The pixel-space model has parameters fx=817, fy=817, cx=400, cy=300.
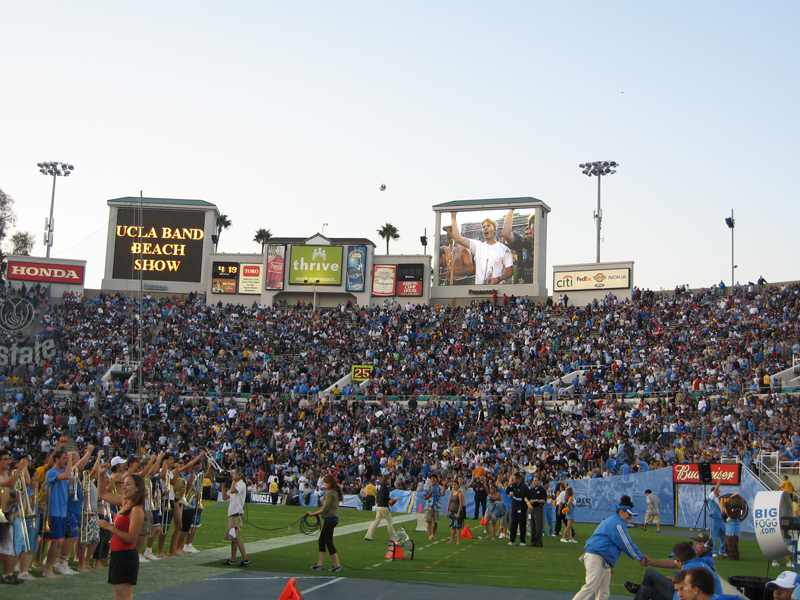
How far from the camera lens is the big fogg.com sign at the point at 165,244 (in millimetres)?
53156

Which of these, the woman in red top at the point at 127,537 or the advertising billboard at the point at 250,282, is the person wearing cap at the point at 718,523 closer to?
the woman in red top at the point at 127,537

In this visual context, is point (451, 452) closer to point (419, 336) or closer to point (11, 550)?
point (419, 336)

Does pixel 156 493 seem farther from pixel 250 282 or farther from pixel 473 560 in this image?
pixel 250 282

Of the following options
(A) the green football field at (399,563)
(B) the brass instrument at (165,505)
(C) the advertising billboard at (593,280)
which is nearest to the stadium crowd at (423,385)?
(C) the advertising billboard at (593,280)

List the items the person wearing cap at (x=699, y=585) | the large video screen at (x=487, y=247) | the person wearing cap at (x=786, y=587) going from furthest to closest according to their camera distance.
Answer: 1. the large video screen at (x=487, y=247)
2. the person wearing cap at (x=786, y=587)
3. the person wearing cap at (x=699, y=585)

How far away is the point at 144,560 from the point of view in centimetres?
1384

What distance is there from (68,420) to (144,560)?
84.6 ft

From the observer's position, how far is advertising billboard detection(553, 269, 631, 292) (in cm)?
4750

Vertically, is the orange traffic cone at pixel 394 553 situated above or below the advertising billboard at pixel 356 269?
below

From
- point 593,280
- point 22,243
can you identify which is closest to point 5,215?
point 22,243

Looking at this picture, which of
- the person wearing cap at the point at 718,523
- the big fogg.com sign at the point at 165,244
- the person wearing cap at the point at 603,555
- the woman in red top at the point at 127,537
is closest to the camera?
the woman in red top at the point at 127,537

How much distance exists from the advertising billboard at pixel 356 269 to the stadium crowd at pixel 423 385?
1.67 meters

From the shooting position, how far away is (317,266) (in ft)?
171

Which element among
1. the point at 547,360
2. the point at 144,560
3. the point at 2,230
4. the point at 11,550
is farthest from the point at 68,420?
the point at 2,230
